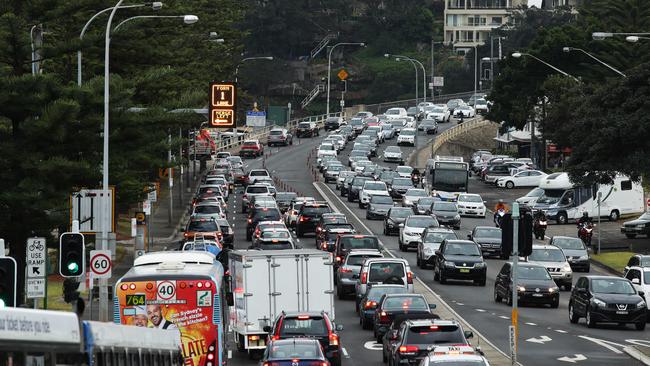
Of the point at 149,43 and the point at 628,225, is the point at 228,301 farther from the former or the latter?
the point at 628,225

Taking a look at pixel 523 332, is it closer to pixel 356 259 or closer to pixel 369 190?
pixel 356 259

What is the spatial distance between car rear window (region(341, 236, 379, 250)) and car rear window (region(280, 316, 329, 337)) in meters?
20.9

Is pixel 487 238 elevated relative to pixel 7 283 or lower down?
lower down

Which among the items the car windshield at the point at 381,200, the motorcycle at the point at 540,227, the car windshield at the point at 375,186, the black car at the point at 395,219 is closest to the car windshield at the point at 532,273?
the black car at the point at 395,219

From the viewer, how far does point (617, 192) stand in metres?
76.9

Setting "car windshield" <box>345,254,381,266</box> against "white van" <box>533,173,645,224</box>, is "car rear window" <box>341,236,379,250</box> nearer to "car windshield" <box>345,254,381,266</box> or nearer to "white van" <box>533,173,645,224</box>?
Answer: "car windshield" <box>345,254,381,266</box>

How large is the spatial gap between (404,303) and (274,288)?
3.70 metres

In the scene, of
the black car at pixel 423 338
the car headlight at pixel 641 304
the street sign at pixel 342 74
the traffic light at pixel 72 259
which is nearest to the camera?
the traffic light at pixel 72 259

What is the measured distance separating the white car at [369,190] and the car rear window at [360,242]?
1134 inches

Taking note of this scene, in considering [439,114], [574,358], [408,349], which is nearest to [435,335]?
[408,349]

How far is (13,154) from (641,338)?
16.5 m

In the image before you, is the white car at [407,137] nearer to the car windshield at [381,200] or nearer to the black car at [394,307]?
the car windshield at [381,200]

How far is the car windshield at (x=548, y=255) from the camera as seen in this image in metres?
49.6

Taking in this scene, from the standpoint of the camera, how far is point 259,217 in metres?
66.1
